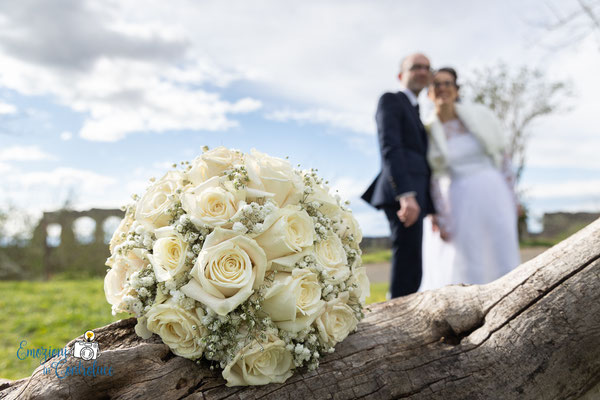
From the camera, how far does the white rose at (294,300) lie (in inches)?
72.2

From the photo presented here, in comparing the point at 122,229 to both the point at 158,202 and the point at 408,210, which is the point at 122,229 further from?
the point at 408,210

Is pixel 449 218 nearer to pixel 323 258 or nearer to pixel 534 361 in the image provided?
pixel 534 361

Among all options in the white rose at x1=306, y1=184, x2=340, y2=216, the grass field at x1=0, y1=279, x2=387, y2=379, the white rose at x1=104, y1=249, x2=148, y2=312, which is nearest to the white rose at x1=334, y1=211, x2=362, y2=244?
the white rose at x1=306, y1=184, x2=340, y2=216

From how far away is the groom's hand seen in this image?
425cm

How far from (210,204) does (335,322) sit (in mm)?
830

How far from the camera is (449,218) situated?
200 inches

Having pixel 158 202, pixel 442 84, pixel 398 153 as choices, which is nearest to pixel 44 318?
pixel 158 202

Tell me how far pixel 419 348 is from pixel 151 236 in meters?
1.48

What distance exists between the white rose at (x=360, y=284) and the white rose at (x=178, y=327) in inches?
31.0

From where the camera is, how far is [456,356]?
2203mm

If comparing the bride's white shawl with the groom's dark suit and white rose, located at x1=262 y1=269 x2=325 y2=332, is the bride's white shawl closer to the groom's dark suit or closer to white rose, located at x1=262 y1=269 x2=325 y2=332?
the groom's dark suit

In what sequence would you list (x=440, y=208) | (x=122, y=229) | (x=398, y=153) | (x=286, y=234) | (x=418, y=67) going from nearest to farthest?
(x=286, y=234) → (x=122, y=229) → (x=398, y=153) → (x=418, y=67) → (x=440, y=208)

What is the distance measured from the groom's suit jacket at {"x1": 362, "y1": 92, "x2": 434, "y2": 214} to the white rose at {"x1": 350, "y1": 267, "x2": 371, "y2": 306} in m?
2.12

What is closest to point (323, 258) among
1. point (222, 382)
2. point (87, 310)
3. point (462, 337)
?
point (222, 382)
